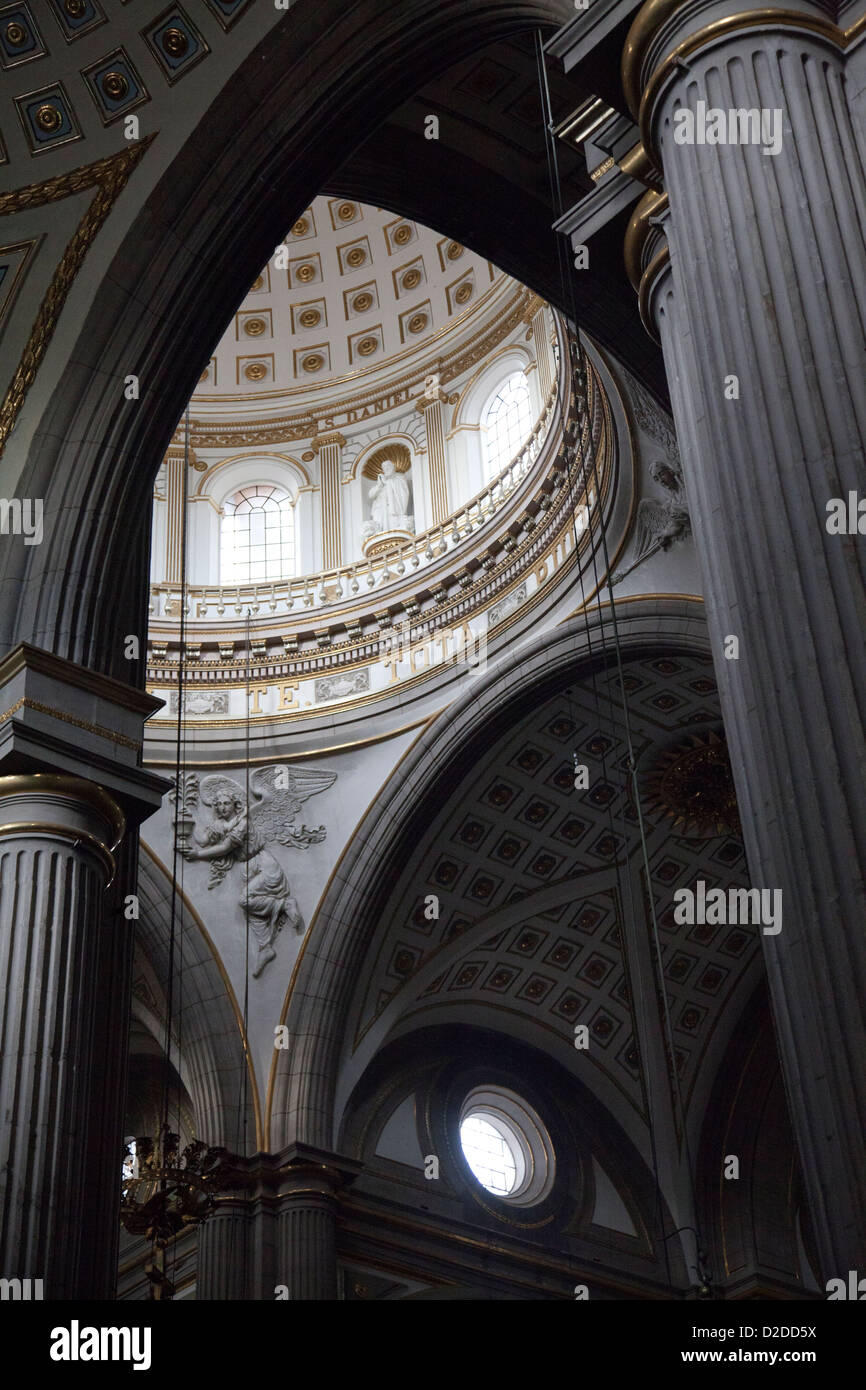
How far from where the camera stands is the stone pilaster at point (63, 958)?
7117mm

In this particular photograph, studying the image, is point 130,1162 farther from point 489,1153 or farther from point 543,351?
point 543,351

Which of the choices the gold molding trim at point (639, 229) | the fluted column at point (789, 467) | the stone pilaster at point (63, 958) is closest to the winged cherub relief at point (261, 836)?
the stone pilaster at point (63, 958)

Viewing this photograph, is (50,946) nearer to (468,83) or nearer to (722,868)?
(468,83)

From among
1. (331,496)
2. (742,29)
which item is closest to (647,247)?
(742,29)

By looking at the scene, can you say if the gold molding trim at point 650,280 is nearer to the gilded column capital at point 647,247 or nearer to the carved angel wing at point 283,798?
the gilded column capital at point 647,247

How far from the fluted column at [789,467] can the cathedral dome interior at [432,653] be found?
0.06 feet

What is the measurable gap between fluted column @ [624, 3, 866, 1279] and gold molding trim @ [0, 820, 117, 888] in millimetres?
3651

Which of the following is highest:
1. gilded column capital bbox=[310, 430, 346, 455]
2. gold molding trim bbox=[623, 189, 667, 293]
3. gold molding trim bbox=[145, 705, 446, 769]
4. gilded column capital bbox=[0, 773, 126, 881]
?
gilded column capital bbox=[310, 430, 346, 455]

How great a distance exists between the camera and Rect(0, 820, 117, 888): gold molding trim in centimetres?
791

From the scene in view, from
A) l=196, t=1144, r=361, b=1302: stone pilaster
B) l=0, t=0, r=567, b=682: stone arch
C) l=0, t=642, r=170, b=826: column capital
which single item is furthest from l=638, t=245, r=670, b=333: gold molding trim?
l=196, t=1144, r=361, b=1302: stone pilaster

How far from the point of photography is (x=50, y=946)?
764 cm

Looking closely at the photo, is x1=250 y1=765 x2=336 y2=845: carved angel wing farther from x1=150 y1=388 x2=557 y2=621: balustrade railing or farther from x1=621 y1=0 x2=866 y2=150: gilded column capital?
x1=621 y1=0 x2=866 y2=150: gilded column capital
